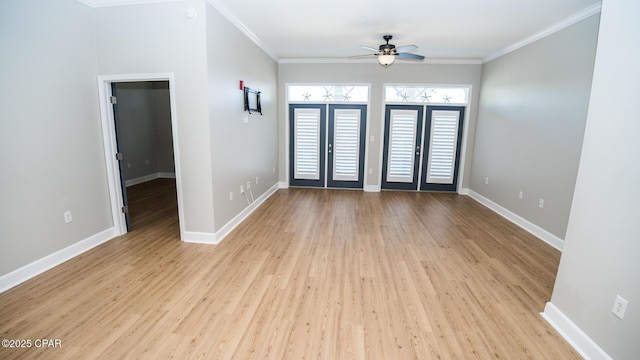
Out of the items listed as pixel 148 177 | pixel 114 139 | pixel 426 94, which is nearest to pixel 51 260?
pixel 114 139

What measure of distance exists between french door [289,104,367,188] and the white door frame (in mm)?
3346

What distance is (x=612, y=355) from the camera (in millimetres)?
1697

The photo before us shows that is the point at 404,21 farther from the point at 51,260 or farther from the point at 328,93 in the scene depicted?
the point at 51,260

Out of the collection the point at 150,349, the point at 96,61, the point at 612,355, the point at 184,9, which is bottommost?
the point at 150,349

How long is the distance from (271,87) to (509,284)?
16.8 feet

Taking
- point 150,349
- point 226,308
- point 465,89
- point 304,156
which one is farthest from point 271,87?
A: point 150,349

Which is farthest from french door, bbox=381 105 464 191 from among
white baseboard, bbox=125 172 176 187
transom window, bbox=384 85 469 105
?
white baseboard, bbox=125 172 176 187

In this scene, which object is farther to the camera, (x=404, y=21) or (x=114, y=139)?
(x=404, y=21)

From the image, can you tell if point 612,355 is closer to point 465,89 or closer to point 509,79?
point 509,79

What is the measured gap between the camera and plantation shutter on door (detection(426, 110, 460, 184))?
6117 millimetres

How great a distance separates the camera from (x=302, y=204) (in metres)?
5.32

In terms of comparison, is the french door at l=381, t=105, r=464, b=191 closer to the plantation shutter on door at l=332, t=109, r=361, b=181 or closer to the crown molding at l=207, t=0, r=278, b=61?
the plantation shutter on door at l=332, t=109, r=361, b=181

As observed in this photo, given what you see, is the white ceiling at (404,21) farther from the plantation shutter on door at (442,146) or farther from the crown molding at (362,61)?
the plantation shutter on door at (442,146)

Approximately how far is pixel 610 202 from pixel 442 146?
463cm
